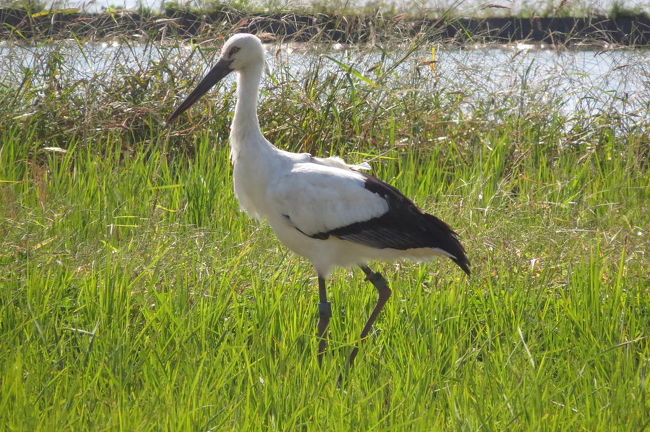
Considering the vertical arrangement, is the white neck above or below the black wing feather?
above

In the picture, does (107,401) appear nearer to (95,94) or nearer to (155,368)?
(155,368)

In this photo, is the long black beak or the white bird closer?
the white bird

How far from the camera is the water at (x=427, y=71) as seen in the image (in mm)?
7090

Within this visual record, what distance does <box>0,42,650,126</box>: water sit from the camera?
23.3 feet

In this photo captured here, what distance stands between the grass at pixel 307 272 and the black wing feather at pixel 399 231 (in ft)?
0.70

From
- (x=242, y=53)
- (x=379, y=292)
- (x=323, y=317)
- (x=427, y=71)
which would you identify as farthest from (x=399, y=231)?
(x=427, y=71)

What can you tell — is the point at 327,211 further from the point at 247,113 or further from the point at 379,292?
the point at 247,113

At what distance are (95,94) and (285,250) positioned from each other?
2.15 metres

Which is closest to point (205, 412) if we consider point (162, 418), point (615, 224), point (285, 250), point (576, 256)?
point (162, 418)

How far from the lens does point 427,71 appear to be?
7.27 m

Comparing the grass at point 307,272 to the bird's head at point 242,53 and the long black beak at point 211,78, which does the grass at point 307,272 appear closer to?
the long black beak at point 211,78

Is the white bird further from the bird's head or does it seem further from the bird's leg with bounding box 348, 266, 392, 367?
the bird's head

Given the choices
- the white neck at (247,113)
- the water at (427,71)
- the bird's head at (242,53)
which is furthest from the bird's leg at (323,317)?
the water at (427,71)

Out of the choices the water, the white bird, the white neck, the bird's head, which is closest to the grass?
the water
